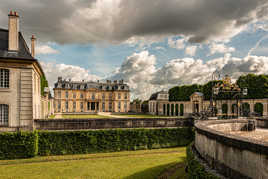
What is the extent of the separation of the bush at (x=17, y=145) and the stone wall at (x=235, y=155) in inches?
492

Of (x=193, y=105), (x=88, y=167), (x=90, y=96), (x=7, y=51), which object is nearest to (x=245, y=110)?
(x=88, y=167)

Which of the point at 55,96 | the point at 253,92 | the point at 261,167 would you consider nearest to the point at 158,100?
the point at 253,92

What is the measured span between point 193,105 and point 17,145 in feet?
136

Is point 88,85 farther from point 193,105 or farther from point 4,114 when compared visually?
point 4,114

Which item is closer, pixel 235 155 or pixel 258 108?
pixel 235 155

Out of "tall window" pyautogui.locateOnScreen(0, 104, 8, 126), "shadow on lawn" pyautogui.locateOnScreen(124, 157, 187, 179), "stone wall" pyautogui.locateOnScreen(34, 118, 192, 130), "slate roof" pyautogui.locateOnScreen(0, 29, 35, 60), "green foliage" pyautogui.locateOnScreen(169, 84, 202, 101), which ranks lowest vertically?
"shadow on lawn" pyautogui.locateOnScreen(124, 157, 187, 179)

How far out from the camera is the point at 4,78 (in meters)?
13.1

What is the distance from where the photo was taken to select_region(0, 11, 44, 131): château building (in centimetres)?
1301

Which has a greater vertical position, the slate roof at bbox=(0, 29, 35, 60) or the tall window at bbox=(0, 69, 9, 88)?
the slate roof at bbox=(0, 29, 35, 60)

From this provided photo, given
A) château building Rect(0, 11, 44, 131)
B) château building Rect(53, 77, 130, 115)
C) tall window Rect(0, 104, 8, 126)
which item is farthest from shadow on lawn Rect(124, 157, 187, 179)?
château building Rect(53, 77, 130, 115)

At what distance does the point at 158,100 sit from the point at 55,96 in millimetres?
38617

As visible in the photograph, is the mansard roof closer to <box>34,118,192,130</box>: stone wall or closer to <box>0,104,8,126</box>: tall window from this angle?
<box>34,118,192,130</box>: stone wall

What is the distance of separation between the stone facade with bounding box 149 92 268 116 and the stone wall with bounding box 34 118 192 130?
1266 centimetres

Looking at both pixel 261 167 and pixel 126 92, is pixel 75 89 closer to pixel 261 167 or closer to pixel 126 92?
pixel 126 92
